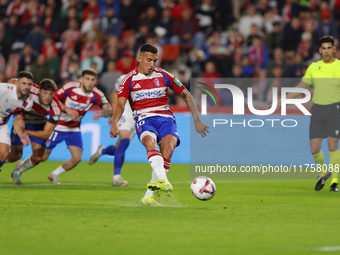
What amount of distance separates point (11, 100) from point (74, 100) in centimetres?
165

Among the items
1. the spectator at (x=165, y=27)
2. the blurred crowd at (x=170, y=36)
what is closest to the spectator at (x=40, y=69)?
the blurred crowd at (x=170, y=36)

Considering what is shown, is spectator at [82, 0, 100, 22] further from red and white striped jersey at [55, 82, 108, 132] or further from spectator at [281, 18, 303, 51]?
red and white striped jersey at [55, 82, 108, 132]

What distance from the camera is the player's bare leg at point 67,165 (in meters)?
12.6

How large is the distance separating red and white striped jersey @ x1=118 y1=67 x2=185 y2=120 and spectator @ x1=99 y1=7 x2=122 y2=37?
1279cm

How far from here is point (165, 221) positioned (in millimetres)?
7520

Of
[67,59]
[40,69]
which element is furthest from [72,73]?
[40,69]

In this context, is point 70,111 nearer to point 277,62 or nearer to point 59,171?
point 59,171

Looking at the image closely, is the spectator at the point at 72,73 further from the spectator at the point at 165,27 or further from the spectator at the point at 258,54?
the spectator at the point at 258,54

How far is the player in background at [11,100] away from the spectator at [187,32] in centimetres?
972

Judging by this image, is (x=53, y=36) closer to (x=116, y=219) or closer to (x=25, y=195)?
(x=25, y=195)

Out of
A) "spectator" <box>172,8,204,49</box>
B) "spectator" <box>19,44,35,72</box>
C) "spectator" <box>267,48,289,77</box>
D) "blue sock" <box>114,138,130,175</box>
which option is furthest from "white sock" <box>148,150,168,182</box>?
"spectator" <box>19,44,35,72</box>

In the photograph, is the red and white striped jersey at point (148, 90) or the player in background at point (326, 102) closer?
the red and white striped jersey at point (148, 90)

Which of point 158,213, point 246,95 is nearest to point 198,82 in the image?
point 246,95

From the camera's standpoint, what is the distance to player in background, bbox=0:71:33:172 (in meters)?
11.4
